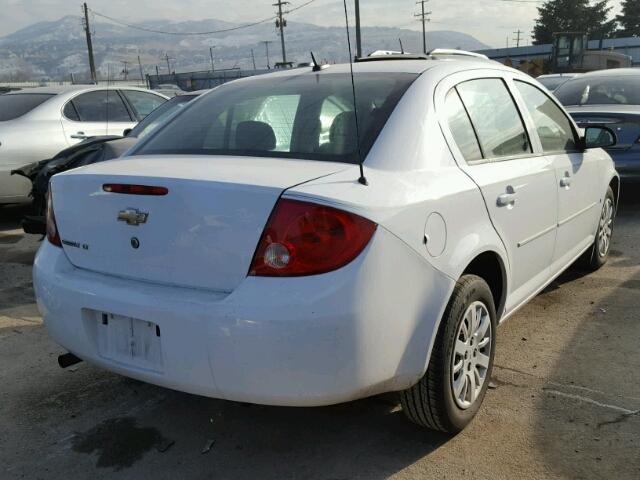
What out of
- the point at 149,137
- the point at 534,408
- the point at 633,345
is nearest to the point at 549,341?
the point at 633,345

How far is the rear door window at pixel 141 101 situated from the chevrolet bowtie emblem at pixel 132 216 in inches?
233

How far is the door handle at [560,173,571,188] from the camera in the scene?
3719mm

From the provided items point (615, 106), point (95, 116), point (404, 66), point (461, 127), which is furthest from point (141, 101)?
point (461, 127)

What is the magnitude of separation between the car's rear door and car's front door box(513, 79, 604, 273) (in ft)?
0.51

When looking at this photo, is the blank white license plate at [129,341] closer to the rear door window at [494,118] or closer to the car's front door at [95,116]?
the rear door window at [494,118]

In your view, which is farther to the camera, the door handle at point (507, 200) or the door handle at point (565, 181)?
the door handle at point (565, 181)

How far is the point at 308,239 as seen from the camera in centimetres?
216

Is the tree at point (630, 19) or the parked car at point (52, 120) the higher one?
the tree at point (630, 19)

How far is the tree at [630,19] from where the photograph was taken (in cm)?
6838

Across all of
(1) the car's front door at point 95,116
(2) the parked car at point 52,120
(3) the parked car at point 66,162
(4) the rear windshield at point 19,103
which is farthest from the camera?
(1) the car's front door at point 95,116

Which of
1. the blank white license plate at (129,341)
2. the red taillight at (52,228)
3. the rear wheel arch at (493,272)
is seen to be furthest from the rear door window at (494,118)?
the red taillight at (52,228)

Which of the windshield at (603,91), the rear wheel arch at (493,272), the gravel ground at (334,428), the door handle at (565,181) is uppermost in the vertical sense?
the windshield at (603,91)

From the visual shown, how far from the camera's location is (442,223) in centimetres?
248

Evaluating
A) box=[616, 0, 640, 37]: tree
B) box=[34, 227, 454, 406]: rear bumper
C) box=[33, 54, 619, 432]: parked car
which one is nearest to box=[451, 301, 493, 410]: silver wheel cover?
box=[33, 54, 619, 432]: parked car
